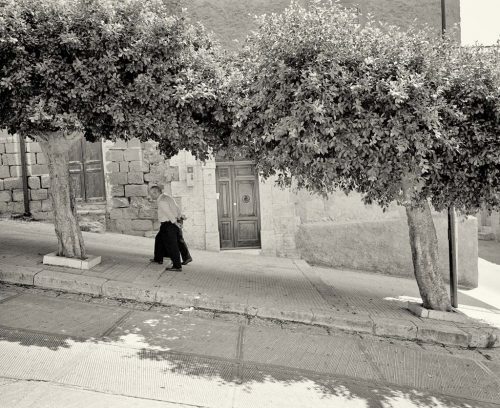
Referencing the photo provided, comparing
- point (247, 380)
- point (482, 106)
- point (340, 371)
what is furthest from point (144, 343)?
point (482, 106)

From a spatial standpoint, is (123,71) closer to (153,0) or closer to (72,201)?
(153,0)

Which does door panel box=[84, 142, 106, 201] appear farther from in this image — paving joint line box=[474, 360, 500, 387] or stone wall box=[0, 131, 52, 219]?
paving joint line box=[474, 360, 500, 387]

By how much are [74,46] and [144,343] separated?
157 inches

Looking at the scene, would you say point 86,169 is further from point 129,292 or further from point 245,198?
point 129,292

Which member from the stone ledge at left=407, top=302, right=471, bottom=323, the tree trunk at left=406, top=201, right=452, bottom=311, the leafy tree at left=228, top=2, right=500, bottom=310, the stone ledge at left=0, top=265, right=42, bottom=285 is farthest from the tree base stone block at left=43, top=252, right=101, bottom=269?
the stone ledge at left=407, top=302, right=471, bottom=323

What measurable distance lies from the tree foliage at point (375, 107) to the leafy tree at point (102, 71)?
0.84 metres

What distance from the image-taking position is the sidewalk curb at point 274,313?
6402 mm

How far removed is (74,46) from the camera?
629 cm

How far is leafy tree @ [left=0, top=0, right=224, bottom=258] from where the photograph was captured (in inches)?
247

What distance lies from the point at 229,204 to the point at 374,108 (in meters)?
5.93

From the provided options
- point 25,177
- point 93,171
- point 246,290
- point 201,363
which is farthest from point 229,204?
point 201,363

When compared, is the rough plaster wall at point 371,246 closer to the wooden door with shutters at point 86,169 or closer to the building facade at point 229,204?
the building facade at point 229,204

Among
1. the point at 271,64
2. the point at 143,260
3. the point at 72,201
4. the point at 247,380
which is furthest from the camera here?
the point at 143,260

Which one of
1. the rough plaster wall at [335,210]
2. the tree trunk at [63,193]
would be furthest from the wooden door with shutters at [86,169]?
the rough plaster wall at [335,210]
